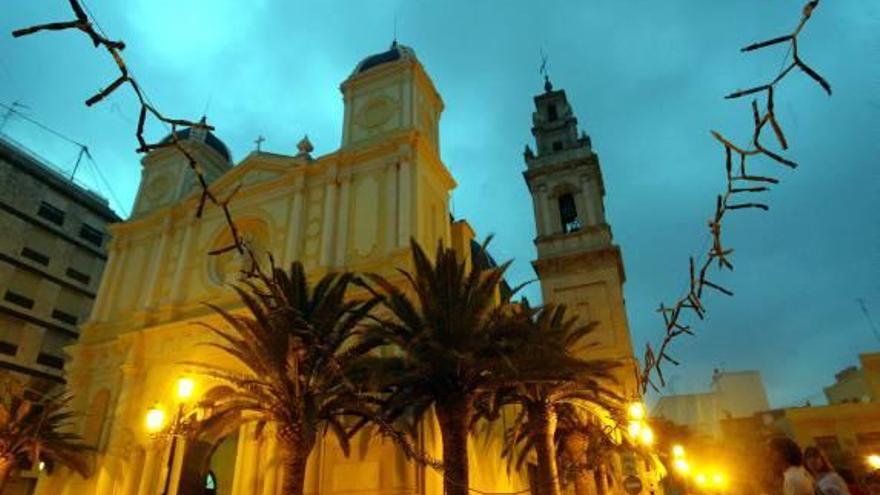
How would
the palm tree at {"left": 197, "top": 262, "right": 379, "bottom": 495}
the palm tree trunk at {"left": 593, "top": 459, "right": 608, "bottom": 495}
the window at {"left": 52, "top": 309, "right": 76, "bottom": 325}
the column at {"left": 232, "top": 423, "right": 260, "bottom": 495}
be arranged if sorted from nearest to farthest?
the palm tree at {"left": 197, "top": 262, "right": 379, "bottom": 495} → the column at {"left": 232, "top": 423, "right": 260, "bottom": 495} → the palm tree trunk at {"left": 593, "top": 459, "right": 608, "bottom": 495} → the window at {"left": 52, "top": 309, "right": 76, "bottom": 325}

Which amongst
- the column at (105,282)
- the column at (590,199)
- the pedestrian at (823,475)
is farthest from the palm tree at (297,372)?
the column at (590,199)

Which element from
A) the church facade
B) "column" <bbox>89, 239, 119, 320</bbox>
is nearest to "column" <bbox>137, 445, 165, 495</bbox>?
the church facade

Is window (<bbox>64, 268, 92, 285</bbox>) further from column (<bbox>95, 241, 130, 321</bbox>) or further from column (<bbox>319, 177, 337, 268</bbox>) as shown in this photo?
column (<bbox>319, 177, 337, 268</bbox>)

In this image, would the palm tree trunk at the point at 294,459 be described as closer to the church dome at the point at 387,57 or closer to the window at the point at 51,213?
the church dome at the point at 387,57

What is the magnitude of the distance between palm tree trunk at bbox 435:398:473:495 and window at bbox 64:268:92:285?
34.8m

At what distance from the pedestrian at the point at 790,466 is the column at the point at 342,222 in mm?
16454

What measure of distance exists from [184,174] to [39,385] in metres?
15.7

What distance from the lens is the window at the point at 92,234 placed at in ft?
130

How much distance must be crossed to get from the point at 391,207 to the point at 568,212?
19.7m

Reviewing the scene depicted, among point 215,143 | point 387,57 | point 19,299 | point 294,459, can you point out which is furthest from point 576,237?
point 19,299

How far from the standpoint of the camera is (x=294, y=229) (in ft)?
72.8

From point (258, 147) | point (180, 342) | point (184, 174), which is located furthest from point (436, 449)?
point (184, 174)

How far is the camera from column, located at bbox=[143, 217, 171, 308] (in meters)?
24.0

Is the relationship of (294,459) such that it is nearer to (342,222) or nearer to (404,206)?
(404,206)
